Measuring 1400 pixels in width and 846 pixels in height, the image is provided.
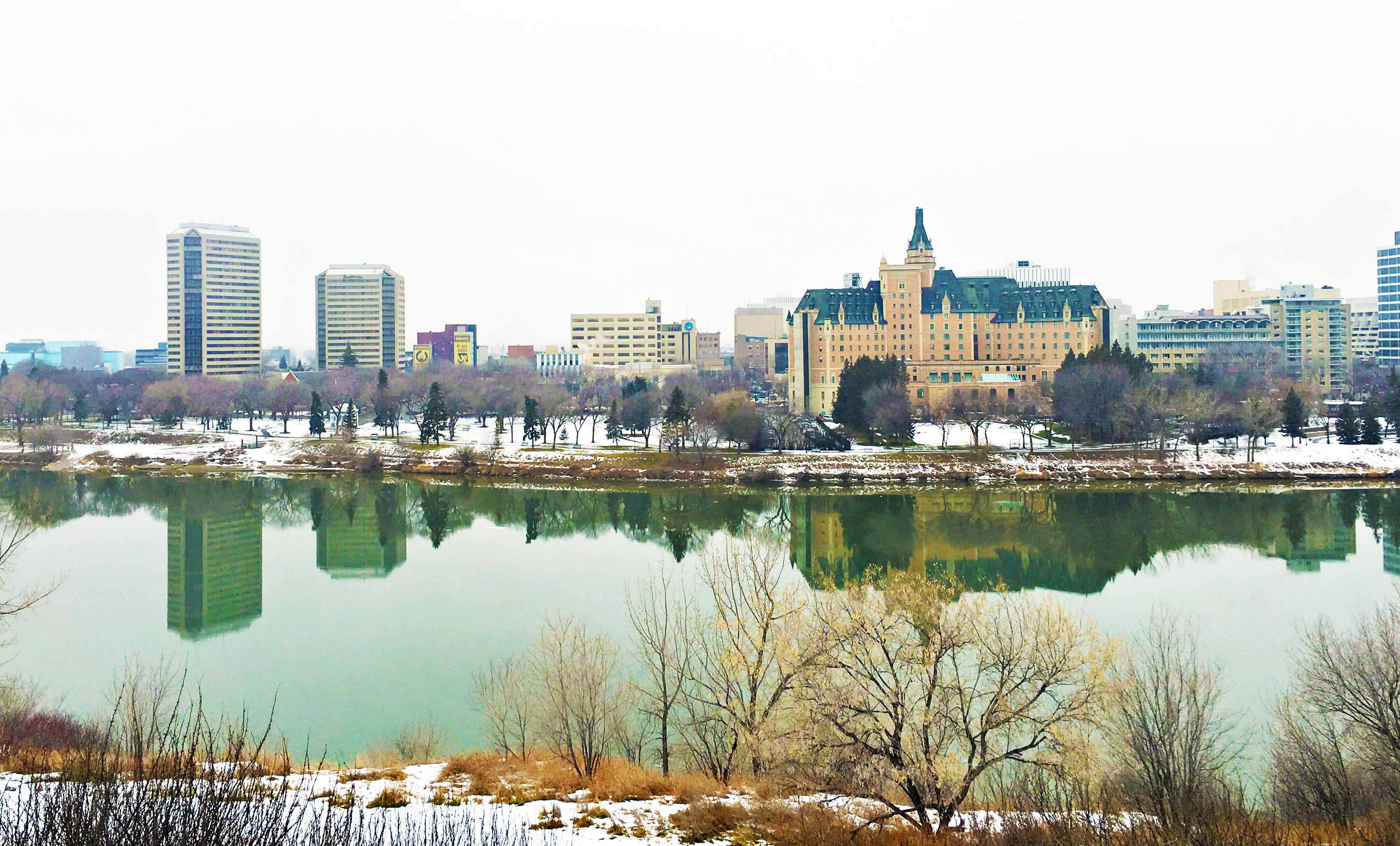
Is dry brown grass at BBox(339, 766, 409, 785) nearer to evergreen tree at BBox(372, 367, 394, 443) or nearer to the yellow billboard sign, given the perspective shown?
evergreen tree at BBox(372, 367, 394, 443)

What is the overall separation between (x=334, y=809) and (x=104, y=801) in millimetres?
3573

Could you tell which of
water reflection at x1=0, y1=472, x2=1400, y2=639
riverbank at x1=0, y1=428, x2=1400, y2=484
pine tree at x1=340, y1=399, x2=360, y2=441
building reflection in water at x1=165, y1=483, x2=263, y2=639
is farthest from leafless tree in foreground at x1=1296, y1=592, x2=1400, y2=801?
pine tree at x1=340, y1=399, x2=360, y2=441

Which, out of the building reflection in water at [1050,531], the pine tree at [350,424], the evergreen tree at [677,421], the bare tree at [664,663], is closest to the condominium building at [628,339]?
the pine tree at [350,424]

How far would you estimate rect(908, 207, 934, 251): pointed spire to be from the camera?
79125 millimetres

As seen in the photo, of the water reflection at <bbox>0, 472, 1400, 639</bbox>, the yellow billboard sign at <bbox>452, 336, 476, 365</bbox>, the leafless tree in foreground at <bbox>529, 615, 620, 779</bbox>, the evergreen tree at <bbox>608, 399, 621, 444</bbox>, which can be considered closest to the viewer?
the leafless tree in foreground at <bbox>529, 615, 620, 779</bbox>

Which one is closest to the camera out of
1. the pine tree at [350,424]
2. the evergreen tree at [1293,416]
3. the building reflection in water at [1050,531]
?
the building reflection in water at [1050,531]

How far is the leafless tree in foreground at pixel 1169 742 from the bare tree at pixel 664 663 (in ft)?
17.8

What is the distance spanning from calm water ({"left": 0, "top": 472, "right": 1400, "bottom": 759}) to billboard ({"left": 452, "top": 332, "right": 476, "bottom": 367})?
9452cm

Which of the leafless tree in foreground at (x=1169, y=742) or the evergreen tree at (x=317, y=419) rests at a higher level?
the evergreen tree at (x=317, y=419)

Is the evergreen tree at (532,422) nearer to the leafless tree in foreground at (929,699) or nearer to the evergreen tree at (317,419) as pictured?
the evergreen tree at (317,419)

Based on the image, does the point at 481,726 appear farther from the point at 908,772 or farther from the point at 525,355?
→ the point at 525,355

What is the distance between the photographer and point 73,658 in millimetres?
19953

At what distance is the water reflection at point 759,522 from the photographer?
2853 centimetres

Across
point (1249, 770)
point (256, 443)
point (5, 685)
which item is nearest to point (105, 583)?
point (5, 685)
